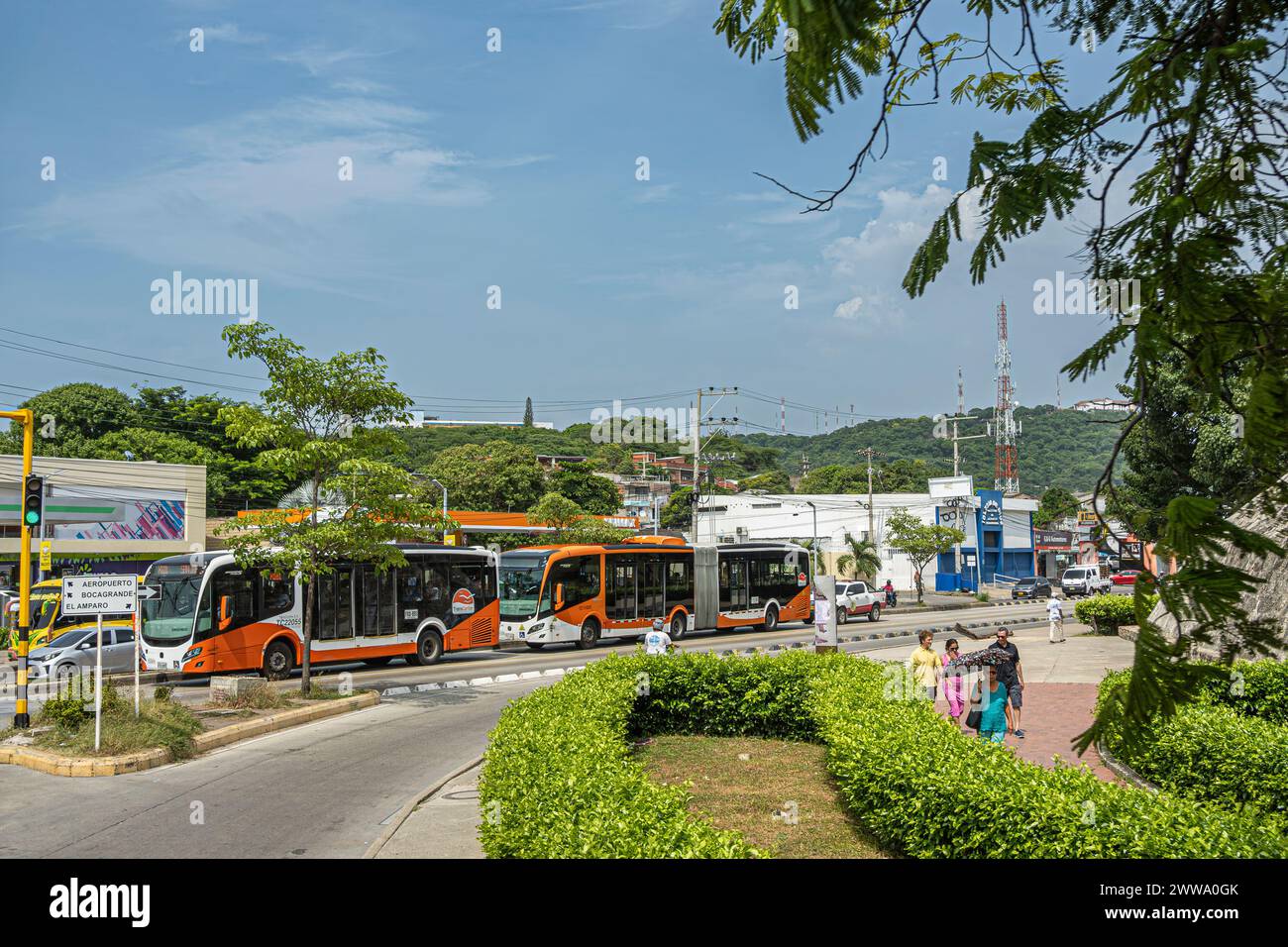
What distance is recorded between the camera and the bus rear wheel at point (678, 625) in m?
34.2

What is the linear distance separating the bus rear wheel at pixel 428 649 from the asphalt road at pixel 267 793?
714cm

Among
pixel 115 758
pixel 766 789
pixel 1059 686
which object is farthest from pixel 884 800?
pixel 1059 686

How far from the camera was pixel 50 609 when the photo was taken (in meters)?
27.5

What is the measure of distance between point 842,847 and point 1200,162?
729 cm

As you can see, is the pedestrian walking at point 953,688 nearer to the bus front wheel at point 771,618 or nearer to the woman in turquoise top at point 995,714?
the woman in turquoise top at point 995,714

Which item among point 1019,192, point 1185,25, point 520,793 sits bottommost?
point 520,793

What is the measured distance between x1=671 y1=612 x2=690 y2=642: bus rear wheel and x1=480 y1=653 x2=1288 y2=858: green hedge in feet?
69.3

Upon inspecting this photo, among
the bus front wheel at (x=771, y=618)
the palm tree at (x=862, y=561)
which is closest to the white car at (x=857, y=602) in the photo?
the bus front wheel at (x=771, y=618)

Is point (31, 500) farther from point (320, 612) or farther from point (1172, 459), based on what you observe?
point (1172, 459)

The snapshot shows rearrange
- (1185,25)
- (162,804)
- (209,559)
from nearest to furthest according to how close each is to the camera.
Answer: (1185,25), (162,804), (209,559)

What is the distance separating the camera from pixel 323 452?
1900cm

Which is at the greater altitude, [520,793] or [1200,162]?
[1200,162]
